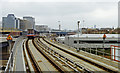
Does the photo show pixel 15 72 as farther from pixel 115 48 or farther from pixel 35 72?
pixel 115 48

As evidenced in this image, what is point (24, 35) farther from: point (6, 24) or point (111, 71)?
point (6, 24)

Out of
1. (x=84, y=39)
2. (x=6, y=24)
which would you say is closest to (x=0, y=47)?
(x=84, y=39)

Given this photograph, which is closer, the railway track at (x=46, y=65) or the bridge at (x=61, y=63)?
the bridge at (x=61, y=63)

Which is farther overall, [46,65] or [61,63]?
[61,63]

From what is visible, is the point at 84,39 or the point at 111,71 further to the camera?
the point at 84,39

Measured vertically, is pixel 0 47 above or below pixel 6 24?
below

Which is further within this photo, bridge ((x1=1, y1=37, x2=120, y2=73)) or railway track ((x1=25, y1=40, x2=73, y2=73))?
railway track ((x1=25, y1=40, x2=73, y2=73))

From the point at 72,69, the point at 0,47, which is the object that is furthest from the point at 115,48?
the point at 0,47

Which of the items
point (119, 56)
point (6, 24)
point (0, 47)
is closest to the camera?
point (119, 56)

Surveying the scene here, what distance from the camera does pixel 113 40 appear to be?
48531 millimetres

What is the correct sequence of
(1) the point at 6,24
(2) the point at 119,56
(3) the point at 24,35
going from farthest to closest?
1. (1) the point at 6,24
2. (3) the point at 24,35
3. (2) the point at 119,56

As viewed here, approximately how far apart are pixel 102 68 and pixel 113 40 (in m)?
36.8

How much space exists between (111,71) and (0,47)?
38607 millimetres

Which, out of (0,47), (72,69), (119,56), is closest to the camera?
(72,69)
